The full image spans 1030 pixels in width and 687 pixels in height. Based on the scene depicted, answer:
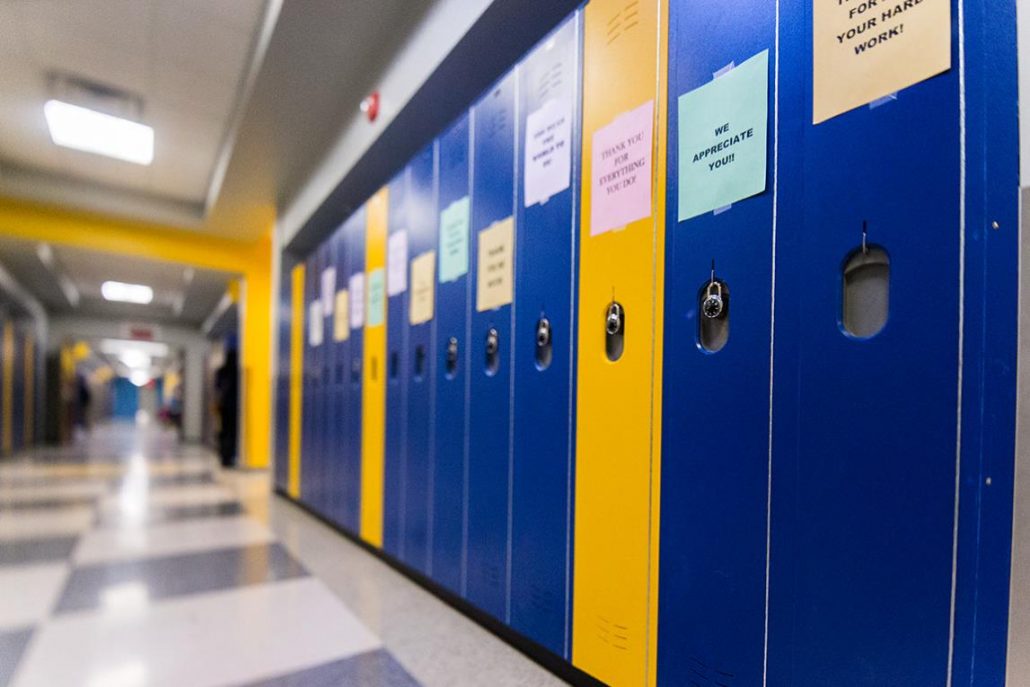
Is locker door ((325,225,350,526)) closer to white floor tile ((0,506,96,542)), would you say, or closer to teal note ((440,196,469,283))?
teal note ((440,196,469,283))

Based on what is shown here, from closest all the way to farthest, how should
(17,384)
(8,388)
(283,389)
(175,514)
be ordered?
1. (175,514)
2. (283,389)
3. (8,388)
4. (17,384)

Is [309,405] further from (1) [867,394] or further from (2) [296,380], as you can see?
(1) [867,394]

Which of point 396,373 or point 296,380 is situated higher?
Answer: point 396,373

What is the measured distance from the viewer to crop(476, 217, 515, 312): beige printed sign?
5.16 feet

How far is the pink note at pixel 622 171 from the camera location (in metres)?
1.15

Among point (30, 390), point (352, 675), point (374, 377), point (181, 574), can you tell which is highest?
point (374, 377)

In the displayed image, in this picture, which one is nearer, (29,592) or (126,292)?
(29,592)

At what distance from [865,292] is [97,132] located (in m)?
4.93

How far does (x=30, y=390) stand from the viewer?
27.2 feet

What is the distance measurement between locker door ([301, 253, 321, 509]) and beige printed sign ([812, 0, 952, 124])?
3.23 metres

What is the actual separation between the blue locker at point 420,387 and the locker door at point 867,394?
4.56ft

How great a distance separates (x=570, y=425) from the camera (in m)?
1.32

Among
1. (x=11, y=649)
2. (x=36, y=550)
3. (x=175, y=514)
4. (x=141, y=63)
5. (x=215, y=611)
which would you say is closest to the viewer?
(x=11, y=649)

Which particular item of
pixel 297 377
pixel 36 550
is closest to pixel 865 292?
pixel 36 550
